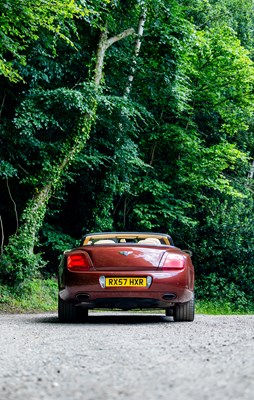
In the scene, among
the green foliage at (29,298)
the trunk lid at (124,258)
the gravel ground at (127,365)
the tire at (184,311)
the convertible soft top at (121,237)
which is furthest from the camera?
the green foliage at (29,298)

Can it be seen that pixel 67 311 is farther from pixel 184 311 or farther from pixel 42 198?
pixel 42 198

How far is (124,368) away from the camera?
4914 millimetres

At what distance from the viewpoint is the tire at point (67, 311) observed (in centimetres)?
993

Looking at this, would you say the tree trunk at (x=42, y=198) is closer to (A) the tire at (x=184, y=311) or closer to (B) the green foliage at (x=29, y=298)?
(B) the green foliage at (x=29, y=298)

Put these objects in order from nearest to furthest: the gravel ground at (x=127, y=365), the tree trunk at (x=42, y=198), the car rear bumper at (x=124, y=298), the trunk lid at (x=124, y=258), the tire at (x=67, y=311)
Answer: the gravel ground at (x=127, y=365) < the car rear bumper at (x=124, y=298) < the trunk lid at (x=124, y=258) < the tire at (x=67, y=311) < the tree trunk at (x=42, y=198)

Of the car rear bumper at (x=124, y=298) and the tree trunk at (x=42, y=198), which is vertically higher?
the tree trunk at (x=42, y=198)

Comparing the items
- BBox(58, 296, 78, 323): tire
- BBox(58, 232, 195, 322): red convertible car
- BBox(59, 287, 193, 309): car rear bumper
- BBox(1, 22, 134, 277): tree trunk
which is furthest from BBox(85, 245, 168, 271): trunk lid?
BBox(1, 22, 134, 277): tree trunk

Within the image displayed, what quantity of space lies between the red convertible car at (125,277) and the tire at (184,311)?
253mm

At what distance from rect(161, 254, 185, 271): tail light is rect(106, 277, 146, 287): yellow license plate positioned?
374 millimetres

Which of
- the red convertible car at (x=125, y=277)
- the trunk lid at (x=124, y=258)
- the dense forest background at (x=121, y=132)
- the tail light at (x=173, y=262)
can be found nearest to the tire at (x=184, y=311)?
the red convertible car at (x=125, y=277)

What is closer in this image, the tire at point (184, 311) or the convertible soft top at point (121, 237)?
the tire at point (184, 311)

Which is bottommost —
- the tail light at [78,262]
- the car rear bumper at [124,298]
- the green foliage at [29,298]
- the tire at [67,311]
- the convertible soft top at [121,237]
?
the green foliage at [29,298]

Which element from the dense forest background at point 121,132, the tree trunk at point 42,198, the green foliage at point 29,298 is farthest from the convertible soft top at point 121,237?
the tree trunk at point 42,198

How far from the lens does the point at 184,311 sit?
399 inches
